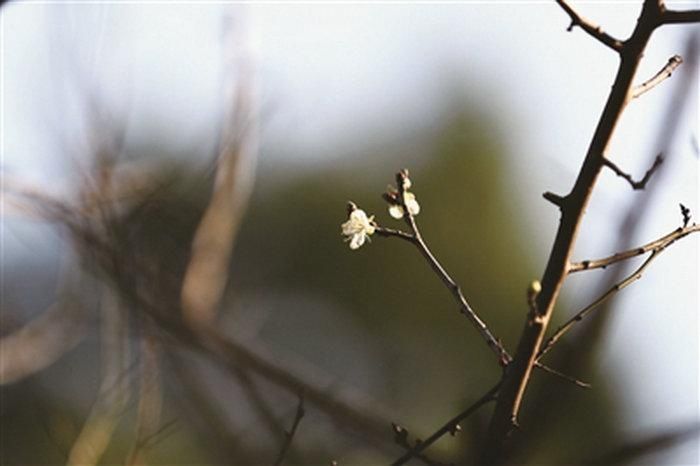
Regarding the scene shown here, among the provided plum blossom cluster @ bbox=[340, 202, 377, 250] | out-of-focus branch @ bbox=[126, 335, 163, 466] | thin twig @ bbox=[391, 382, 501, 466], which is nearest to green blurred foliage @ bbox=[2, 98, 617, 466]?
out-of-focus branch @ bbox=[126, 335, 163, 466]

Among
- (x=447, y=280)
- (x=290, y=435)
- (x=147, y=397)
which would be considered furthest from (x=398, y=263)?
(x=447, y=280)

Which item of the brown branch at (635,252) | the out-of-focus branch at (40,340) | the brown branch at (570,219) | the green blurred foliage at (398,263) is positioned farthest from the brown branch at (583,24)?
the green blurred foliage at (398,263)

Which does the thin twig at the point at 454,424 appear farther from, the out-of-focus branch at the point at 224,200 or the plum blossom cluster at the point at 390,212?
the out-of-focus branch at the point at 224,200

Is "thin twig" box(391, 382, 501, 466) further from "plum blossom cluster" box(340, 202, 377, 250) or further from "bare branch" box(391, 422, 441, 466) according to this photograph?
"plum blossom cluster" box(340, 202, 377, 250)

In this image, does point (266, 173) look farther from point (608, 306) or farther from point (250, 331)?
point (608, 306)

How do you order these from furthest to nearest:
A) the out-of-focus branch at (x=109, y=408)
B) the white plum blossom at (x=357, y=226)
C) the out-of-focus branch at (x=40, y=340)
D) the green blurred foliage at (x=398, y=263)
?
the green blurred foliage at (x=398, y=263), the out-of-focus branch at (x=40, y=340), the out-of-focus branch at (x=109, y=408), the white plum blossom at (x=357, y=226)

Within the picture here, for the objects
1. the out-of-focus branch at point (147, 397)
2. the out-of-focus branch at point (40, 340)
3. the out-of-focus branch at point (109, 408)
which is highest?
the out-of-focus branch at point (147, 397)

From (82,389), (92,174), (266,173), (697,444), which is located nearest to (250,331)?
(92,174)
